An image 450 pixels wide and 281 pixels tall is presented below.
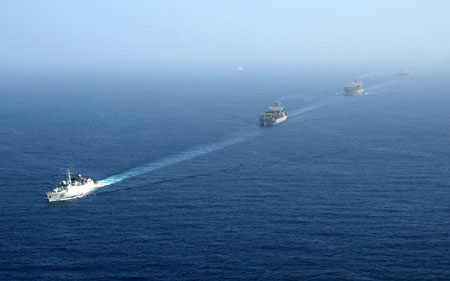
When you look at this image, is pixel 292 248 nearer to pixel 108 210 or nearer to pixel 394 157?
pixel 108 210

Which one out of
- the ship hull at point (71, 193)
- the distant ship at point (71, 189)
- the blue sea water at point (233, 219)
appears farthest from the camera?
the distant ship at point (71, 189)

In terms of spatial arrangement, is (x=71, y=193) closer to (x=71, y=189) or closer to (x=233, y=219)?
(x=71, y=189)

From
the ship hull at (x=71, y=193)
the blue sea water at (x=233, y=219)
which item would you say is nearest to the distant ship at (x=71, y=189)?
the ship hull at (x=71, y=193)

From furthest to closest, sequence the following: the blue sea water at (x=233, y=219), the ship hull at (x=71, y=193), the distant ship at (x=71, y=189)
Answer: the distant ship at (x=71, y=189) → the ship hull at (x=71, y=193) → the blue sea water at (x=233, y=219)

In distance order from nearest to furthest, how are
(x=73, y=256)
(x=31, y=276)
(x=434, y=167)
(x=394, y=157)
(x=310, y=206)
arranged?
1. (x=31, y=276)
2. (x=73, y=256)
3. (x=310, y=206)
4. (x=434, y=167)
5. (x=394, y=157)

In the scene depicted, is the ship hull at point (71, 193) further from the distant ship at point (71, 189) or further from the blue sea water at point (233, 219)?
the blue sea water at point (233, 219)

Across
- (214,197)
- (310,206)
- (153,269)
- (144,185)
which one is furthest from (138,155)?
(153,269)

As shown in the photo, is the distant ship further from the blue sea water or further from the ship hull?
the blue sea water

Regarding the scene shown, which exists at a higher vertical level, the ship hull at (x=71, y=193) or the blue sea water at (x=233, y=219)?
the ship hull at (x=71, y=193)
